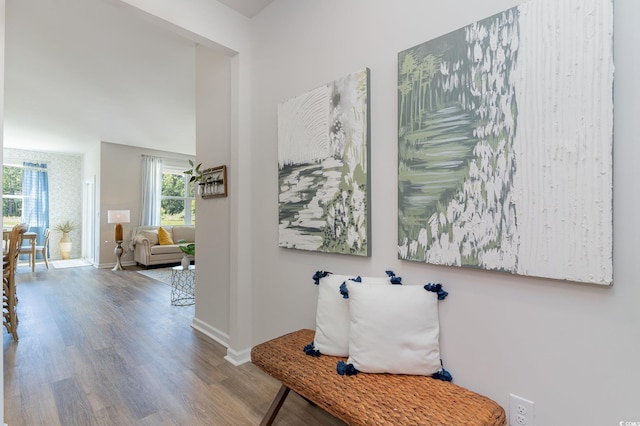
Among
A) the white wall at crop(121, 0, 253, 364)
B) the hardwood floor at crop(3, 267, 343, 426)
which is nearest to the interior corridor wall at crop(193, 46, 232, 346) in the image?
the white wall at crop(121, 0, 253, 364)

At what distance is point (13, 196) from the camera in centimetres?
687

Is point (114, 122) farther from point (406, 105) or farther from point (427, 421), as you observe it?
point (427, 421)

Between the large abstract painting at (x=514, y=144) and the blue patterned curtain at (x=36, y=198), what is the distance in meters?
9.05

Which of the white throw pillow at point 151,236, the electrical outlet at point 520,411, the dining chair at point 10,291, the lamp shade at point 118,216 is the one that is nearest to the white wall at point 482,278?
the electrical outlet at point 520,411

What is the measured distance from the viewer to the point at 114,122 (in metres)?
5.18

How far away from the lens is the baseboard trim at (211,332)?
2.54 metres

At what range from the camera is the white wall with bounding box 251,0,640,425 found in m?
0.95

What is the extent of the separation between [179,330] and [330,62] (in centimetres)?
270

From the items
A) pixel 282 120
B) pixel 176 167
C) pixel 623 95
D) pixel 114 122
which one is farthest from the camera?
pixel 176 167

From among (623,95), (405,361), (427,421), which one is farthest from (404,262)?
(623,95)

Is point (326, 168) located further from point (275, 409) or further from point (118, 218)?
point (118, 218)

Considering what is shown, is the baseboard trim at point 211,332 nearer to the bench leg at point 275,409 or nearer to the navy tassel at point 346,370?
the bench leg at point 275,409

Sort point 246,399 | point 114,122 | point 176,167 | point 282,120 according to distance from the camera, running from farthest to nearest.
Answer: point 176,167, point 114,122, point 282,120, point 246,399

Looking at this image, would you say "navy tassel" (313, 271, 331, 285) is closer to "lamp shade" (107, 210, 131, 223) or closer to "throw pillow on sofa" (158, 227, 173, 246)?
"throw pillow on sofa" (158, 227, 173, 246)
